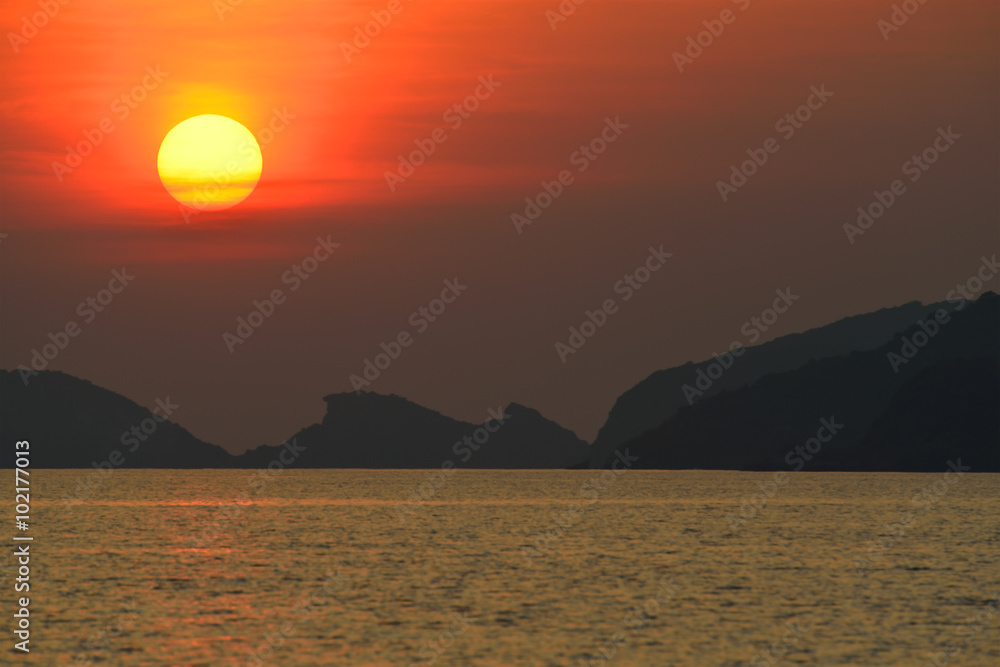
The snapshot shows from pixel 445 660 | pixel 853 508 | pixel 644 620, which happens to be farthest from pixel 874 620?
pixel 853 508

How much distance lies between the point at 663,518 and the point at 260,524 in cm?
5295

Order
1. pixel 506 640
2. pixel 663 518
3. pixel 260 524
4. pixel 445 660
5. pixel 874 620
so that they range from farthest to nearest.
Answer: pixel 663 518 → pixel 260 524 → pixel 874 620 → pixel 506 640 → pixel 445 660

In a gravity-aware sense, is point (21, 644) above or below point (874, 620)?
above

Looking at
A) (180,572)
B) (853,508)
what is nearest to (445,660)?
(180,572)

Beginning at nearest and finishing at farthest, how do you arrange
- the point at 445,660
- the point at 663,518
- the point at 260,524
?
the point at 445,660, the point at 260,524, the point at 663,518

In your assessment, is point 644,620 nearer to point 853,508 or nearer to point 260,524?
point 260,524

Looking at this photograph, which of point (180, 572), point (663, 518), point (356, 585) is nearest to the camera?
point (356, 585)

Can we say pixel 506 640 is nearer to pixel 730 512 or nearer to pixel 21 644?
pixel 21 644

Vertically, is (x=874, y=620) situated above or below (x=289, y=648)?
below

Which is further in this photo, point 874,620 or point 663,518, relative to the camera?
point 663,518

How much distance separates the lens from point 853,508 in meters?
195

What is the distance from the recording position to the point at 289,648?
51969 millimetres

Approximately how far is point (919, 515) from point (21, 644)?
475 ft

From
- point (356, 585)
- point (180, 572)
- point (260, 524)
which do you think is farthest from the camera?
point (260, 524)
